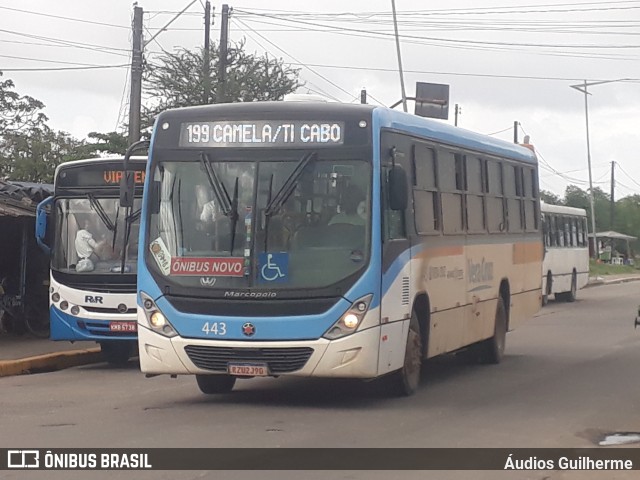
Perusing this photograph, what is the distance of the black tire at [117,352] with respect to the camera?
57.8 ft

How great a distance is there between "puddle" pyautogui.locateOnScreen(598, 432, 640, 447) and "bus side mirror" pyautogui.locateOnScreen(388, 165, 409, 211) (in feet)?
9.89

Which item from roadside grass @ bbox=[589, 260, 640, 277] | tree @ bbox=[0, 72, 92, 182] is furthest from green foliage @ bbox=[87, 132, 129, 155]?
roadside grass @ bbox=[589, 260, 640, 277]

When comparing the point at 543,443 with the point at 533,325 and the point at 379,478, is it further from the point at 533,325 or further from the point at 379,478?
the point at 533,325

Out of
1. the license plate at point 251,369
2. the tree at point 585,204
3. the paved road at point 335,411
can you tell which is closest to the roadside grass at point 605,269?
the tree at point 585,204

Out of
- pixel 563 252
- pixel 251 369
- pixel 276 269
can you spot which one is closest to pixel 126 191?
pixel 276 269

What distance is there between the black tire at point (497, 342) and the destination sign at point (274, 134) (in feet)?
19.1

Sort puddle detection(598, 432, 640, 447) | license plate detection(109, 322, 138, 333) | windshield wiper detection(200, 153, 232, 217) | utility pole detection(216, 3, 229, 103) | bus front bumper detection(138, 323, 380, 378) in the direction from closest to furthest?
puddle detection(598, 432, 640, 447) → bus front bumper detection(138, 323, 380, 378) → windshield wiper detection(200, 153, 232, 217) → license plate detection(109, 322, 138, 333) → utility pole detection(216, 3, 229, 103)

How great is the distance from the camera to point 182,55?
36.2 m

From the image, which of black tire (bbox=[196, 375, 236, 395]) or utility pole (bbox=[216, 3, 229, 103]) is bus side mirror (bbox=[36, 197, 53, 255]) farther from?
utility pole (bbox=[216, 3, 229, 103])

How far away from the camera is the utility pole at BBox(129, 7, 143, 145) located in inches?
939

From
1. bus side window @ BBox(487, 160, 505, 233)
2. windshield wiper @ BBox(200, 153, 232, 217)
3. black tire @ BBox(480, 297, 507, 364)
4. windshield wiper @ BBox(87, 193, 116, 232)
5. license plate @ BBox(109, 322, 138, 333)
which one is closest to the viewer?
windshield wiper @ BBox(200, 153, 232, 217)

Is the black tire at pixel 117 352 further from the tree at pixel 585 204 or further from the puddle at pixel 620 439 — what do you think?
the tree at pixel 585 204

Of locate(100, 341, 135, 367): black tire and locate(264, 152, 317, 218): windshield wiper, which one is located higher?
locate(264, 152, 317, 218): windshield wiper

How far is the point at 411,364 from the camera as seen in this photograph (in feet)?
41.9
